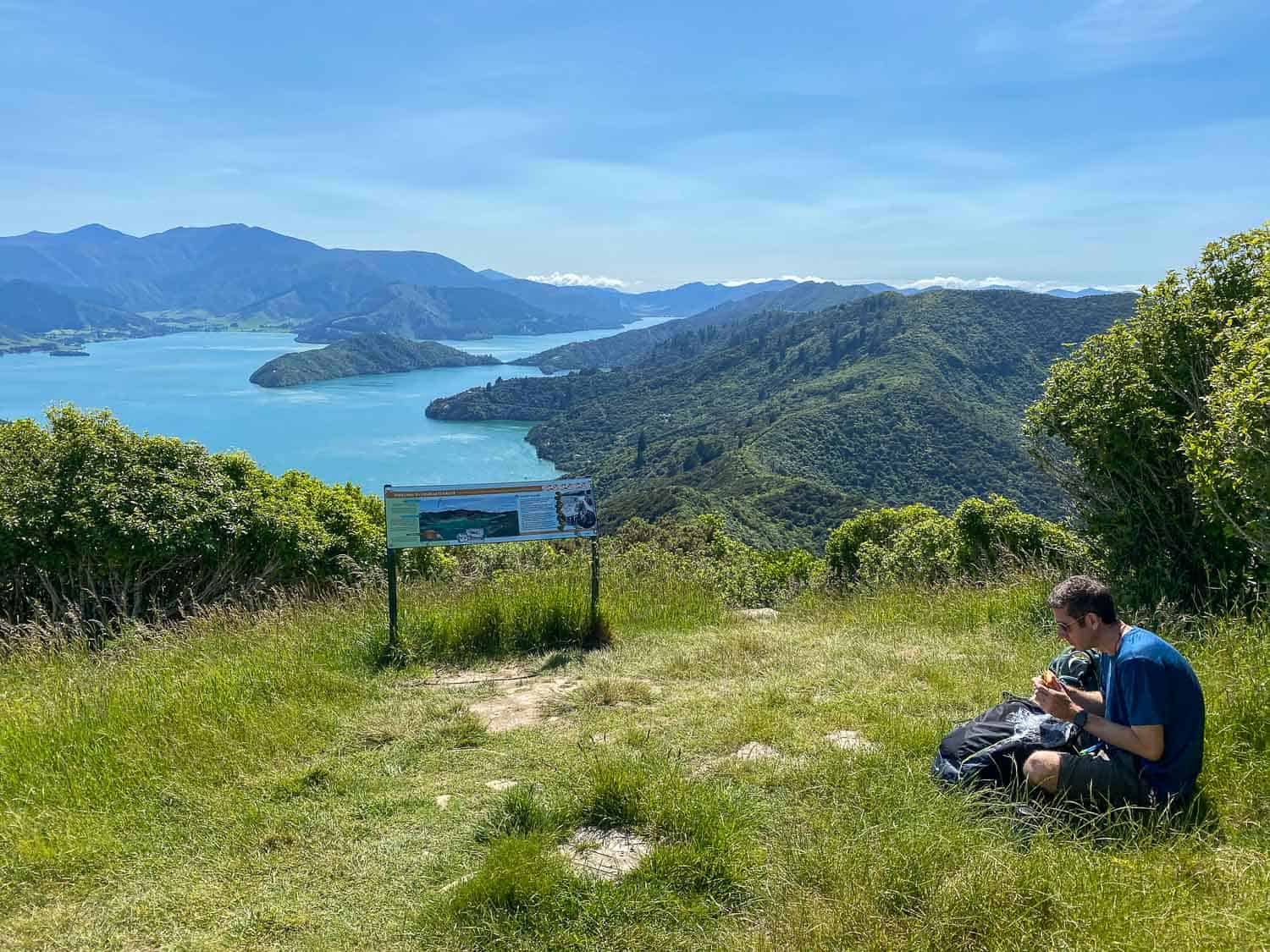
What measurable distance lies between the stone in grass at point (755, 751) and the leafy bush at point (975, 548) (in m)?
4.30

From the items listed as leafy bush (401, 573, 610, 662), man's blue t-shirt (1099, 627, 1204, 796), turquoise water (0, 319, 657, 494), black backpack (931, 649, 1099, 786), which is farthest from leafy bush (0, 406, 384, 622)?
turquoise water (0, 319, 657, 494)

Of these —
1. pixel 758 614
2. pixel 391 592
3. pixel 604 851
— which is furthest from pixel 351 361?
pixel 604 851

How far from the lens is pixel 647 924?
89.6 inches

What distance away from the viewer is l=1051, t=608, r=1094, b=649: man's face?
9.01ft

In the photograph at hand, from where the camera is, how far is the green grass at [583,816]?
2205mm

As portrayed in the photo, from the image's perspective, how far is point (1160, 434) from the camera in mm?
5332

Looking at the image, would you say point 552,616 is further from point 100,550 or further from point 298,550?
point 100,550

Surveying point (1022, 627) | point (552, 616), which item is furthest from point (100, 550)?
point (1022, 627)

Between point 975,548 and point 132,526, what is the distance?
946 cm

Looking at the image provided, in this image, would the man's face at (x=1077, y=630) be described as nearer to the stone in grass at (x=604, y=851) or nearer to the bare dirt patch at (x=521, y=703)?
the stone in grass at (x=604, y=851)

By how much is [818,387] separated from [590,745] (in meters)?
124

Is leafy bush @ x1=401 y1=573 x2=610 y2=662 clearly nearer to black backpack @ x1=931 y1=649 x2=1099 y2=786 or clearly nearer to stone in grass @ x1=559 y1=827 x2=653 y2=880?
stone in grass @ x1=559 y1=827 x2=653 y2=880

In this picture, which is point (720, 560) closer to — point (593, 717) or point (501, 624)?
point (501, 624)

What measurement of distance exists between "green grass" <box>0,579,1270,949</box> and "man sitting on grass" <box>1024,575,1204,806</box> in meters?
0.12
